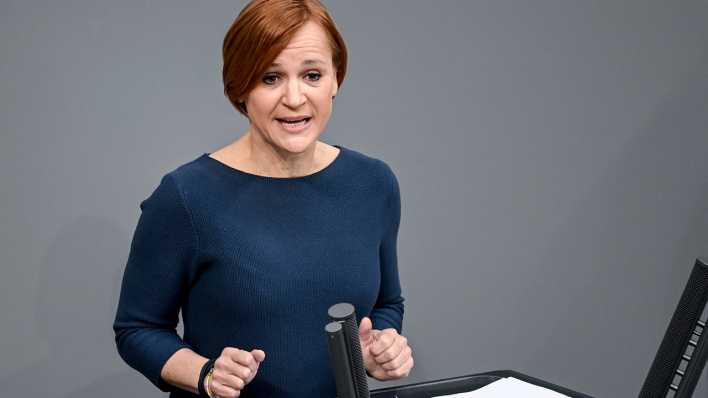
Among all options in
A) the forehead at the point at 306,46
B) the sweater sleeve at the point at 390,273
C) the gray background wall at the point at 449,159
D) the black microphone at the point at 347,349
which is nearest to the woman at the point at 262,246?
the forehead at the point at 306,46

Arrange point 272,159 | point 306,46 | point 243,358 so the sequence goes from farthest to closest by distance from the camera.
Answer: point 272,159 < point 306,46 < point 243,358

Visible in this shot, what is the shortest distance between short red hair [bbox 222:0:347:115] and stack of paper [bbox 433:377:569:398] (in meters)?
0.58

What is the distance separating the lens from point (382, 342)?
3.71 ft

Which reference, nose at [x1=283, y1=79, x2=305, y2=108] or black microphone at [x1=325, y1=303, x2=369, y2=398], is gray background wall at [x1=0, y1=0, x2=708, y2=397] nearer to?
nose at [x1=283, y1=79, x2=305, y2=108]

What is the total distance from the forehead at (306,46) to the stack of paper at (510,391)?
56 centimetres

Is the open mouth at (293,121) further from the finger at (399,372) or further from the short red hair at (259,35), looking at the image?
the finger at (399,372)

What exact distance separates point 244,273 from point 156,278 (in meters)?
0.13

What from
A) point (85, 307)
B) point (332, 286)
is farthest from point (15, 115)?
point (332, 286)

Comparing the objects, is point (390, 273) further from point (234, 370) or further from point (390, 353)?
point (234, 370)

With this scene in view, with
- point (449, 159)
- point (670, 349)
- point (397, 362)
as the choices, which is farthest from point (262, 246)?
point (449, 159)

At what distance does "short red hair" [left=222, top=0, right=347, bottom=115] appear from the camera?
109 centimetres

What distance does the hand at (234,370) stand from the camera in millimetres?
1011

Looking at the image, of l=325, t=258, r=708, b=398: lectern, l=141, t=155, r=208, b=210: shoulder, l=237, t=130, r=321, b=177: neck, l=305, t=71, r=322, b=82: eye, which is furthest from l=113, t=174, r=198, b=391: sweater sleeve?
l=325, t=258, r=708, b=398: lectern

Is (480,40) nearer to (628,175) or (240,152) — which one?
(628,175)
